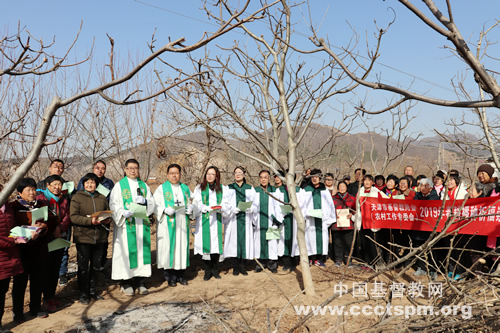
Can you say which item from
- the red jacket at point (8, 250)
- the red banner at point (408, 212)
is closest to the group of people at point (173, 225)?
the red jacket at point (8, 250)

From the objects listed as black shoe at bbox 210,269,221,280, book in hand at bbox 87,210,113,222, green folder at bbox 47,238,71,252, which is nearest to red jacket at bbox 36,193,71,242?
green folder at bbox 47,238,71,252

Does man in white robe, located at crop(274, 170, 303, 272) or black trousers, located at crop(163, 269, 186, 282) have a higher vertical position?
man in white robe, located at crop(274, 170, 303, 272)

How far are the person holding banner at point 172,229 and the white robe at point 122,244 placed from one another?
0.36 m

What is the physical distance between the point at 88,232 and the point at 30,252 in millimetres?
768

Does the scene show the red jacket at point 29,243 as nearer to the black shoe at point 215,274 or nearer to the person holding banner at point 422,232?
the black shoe at point 215,274

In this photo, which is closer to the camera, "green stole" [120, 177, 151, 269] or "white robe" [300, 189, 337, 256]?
"green stole" [120, 177, 151, 269]

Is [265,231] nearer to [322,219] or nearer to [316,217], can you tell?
[316,217]

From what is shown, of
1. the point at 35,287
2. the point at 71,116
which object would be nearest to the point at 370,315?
the point at 35,287

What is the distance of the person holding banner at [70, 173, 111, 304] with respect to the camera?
5.73 meters

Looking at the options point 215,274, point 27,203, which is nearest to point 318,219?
point 215,274

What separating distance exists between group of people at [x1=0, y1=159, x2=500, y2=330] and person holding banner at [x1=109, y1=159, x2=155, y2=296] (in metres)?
0.01

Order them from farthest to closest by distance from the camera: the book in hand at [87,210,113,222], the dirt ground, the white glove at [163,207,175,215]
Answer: the white glove at [163,207,175,215], the book in hand at [87,210,113,222], the dirt ground

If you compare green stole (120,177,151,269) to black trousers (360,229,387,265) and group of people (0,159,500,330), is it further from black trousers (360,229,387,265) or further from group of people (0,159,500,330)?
black trousers (360,229,387,265)

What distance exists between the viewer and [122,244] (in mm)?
6227
